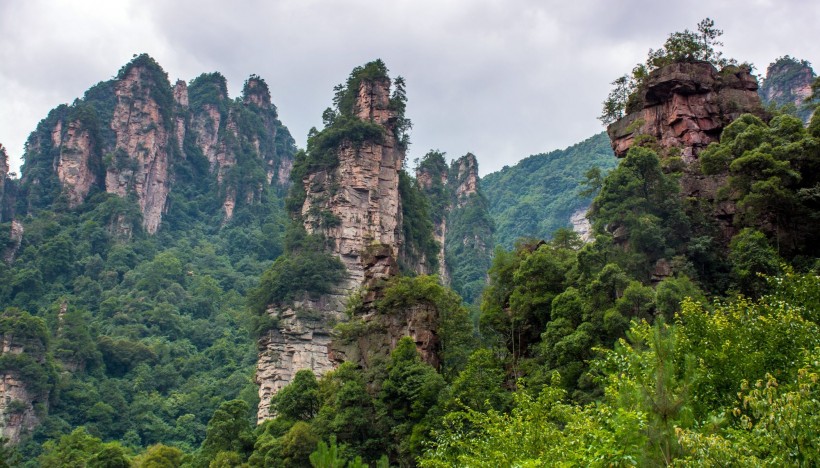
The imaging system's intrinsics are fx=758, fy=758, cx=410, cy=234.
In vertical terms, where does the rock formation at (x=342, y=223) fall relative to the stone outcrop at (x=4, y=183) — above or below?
below

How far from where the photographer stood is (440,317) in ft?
114

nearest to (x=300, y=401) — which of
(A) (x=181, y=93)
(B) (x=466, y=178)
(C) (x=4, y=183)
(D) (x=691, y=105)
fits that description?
(D) (x=691, y=105)

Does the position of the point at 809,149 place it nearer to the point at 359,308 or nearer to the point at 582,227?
the point at 359,308

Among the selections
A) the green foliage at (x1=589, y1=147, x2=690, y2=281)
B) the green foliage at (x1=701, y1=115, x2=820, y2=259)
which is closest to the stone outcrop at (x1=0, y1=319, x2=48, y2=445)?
the green foliage at (x1=589, y1=147, x2=690, y2=281)

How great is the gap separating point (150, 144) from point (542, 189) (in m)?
75.1

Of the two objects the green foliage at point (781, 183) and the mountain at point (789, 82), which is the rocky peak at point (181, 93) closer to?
the mountain at point (789, 82)

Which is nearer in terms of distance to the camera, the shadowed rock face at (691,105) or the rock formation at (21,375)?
the shadowed rock face at (691,105)

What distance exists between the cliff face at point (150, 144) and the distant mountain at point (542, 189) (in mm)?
43767

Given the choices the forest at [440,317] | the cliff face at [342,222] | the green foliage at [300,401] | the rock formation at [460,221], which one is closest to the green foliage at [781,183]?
the forest at [440,317]

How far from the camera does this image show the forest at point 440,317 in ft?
49.8

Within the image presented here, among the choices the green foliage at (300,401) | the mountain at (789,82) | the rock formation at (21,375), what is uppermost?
the mountain at (789,82)

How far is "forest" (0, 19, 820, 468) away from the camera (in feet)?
49.8

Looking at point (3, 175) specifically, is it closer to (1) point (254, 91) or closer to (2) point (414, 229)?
(1) point (254, 91)

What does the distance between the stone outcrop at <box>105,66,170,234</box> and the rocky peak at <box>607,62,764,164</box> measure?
3556 inches
